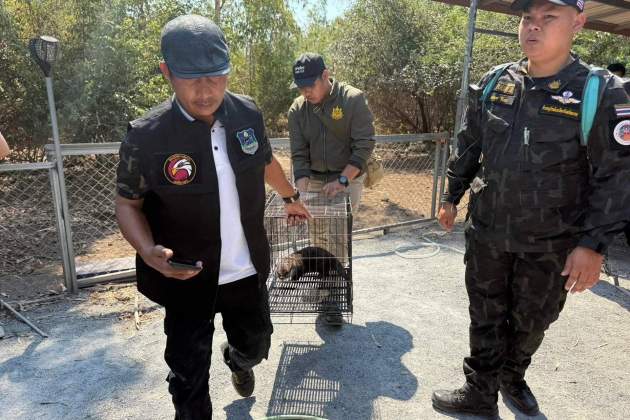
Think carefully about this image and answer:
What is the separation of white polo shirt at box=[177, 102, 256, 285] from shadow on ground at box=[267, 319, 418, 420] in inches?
38.1

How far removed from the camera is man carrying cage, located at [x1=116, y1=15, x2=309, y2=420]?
1.87 m

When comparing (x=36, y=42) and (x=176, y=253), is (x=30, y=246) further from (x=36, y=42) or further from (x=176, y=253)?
(x=176, y=253)

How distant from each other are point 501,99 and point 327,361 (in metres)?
1.95

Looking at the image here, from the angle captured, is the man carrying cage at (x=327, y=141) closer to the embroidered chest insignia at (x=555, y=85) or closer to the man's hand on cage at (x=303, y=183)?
the man's hand on cage at (x=303, y=183)

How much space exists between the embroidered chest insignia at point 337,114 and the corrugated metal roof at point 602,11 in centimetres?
205

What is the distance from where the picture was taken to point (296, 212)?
288 centimetres

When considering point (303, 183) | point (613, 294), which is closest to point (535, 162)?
point (303, 183)

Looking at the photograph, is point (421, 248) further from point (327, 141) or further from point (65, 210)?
point (65, 210)

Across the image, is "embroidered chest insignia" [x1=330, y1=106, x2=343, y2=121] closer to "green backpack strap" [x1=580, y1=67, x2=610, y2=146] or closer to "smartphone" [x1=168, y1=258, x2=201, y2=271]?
"green backpack strap" [x1=580, y1=67, x2=610, y2=146]

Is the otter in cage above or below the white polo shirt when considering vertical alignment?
below

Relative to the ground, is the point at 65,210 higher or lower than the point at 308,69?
lower

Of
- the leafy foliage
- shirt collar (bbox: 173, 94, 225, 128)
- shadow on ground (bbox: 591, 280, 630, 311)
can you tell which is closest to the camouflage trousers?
shirt collar (bbox: 173, 94, 225, 128)

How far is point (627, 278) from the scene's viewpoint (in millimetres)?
4469

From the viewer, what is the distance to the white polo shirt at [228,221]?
6.66ft
